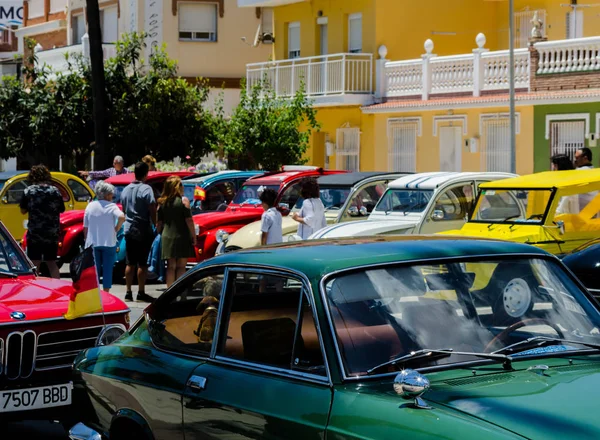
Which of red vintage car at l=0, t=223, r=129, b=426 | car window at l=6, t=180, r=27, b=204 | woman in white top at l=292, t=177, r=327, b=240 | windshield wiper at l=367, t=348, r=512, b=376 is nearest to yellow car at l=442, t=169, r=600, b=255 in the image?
woman in white top at l=292, t=177, r=327, b=240

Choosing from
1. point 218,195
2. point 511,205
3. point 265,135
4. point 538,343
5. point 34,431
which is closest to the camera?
point 538,343

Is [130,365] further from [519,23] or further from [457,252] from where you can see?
[519,23]

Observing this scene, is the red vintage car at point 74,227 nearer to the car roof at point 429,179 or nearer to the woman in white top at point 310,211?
the car roof at point 429,179

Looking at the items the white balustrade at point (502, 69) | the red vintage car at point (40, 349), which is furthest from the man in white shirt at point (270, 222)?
the white balustrade at point (502, 69)

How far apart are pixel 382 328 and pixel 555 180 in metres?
9.70

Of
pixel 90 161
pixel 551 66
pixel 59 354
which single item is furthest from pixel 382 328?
pixel 90 161

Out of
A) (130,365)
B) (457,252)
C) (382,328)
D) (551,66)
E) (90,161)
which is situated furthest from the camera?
(90,161)

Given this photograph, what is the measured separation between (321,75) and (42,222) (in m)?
20.6

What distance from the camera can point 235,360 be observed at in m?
A: 5.40

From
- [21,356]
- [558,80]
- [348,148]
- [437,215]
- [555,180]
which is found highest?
[558,80]

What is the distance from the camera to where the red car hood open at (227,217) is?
18578 millimetres

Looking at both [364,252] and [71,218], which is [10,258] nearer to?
[364,252]

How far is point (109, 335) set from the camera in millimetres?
7570

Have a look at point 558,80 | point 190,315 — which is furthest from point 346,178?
point 190,315
